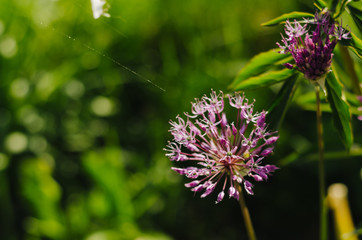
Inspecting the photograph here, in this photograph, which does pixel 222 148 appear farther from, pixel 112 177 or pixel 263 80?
pixel 112 177

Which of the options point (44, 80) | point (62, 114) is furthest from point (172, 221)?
point (44, 80)

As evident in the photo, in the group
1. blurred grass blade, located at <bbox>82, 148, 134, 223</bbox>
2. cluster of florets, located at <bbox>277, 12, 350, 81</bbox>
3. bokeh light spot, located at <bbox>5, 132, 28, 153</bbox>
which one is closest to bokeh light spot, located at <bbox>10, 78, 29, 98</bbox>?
bokeh light spot, located at <bbox>5, 132, 28, 153</bbox>

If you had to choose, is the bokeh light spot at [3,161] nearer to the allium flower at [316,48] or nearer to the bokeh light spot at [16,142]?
the bokeh light spot at [16,142]

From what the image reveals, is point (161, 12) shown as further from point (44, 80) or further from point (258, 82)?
point (258, 82)

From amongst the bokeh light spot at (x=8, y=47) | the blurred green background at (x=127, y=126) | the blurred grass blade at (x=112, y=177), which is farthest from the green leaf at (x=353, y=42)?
the bokeh light spot at (x=8, y=47)

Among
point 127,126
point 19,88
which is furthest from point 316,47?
point 19,88

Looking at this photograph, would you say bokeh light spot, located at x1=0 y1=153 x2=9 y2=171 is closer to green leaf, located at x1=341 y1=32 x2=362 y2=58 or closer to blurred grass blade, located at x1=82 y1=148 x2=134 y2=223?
blurred grass blade, located at x1=82 y1=148 x2=134 y2=223

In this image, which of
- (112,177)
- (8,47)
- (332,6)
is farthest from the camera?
(8,47)

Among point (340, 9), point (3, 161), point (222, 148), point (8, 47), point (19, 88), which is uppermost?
point (8, 47)
